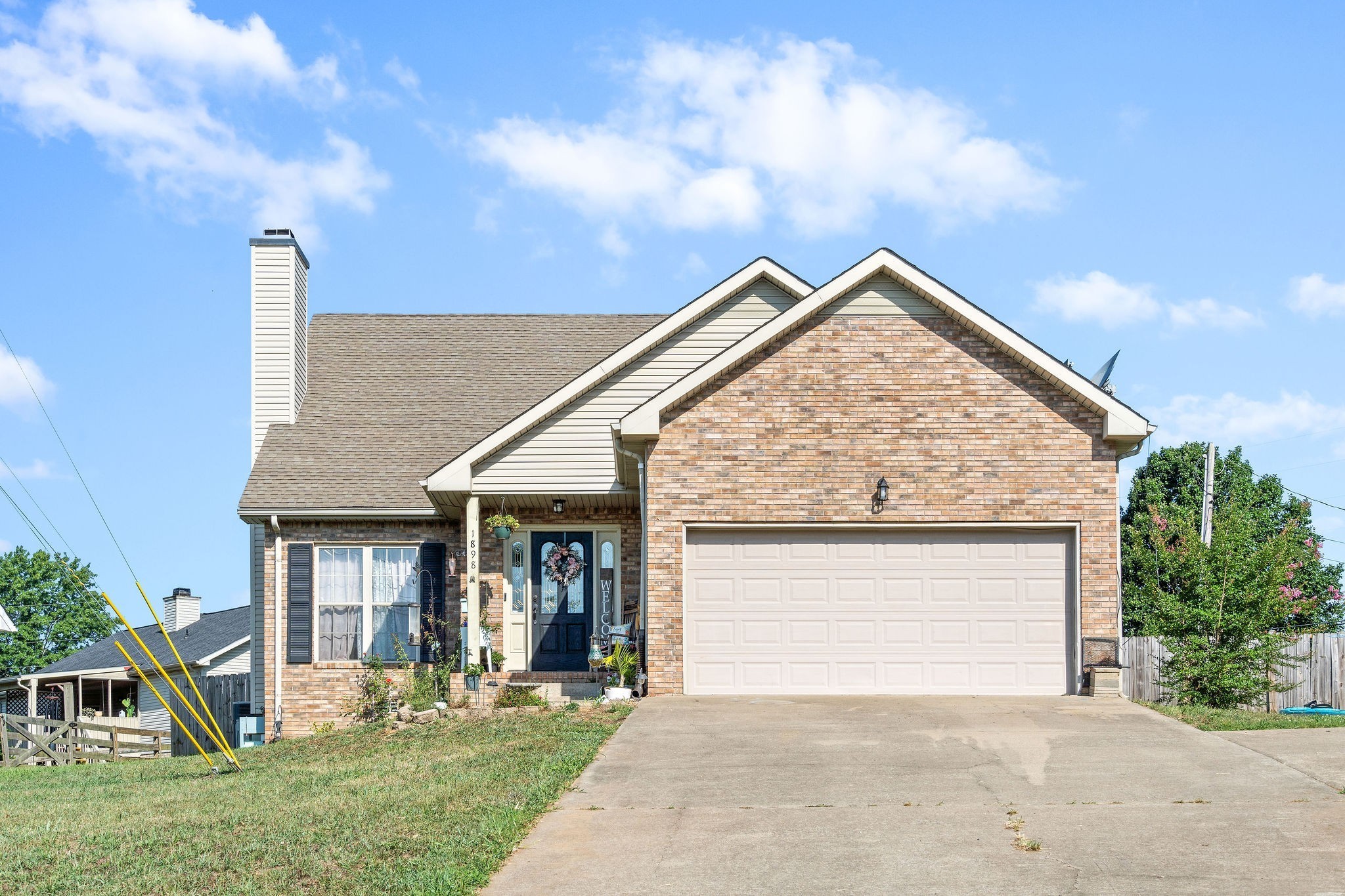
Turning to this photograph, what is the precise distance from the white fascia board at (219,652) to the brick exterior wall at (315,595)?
38.2ft

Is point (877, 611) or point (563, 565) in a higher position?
point (563, 565)

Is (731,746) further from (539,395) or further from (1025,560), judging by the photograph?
(539,395)

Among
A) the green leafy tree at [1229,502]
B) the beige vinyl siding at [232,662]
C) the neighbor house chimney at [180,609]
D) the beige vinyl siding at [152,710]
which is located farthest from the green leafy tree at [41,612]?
the green leafy tree at [1229,502]

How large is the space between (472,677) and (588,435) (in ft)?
11.8

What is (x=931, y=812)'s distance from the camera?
30.7 feet

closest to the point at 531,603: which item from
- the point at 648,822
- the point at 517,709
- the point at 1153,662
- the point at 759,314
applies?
the point at 517,709

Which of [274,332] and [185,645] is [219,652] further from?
[274,332]

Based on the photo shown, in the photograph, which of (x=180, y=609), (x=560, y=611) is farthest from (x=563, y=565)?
(x=180, y=609)

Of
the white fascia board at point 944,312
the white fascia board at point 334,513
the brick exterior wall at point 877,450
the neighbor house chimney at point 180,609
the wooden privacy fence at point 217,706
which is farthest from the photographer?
the neighbor house chimney at point 180,609

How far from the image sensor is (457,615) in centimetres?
1986

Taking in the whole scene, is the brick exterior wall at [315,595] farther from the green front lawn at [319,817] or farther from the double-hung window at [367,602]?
the green front lawn at [319,817]

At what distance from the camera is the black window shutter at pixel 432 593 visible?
19.7 meters

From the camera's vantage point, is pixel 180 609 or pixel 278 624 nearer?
pixel 278 624

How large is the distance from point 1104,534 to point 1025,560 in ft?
3.17
